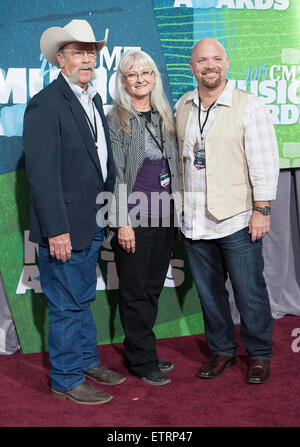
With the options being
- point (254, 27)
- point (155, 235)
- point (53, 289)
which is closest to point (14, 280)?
point (53, 289)

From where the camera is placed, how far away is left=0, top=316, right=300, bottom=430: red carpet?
2.33 meters

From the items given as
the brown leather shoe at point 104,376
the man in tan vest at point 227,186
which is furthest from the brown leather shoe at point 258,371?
the brown leather shoe at point 104,376

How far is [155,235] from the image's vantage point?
2643mm

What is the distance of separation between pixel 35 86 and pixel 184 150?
90 cm

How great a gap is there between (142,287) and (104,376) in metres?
0.47

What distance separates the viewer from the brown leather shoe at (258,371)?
2659 millimetres

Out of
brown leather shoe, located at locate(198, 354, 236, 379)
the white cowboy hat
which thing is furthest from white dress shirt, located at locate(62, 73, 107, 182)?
brown leather shoe, located at locate(198, 354, 236, 379)

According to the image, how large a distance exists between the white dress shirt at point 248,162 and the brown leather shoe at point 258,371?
2.10 feet

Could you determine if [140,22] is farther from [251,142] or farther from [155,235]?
[155,235]

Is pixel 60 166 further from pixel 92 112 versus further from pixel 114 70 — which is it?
pixel 114 70

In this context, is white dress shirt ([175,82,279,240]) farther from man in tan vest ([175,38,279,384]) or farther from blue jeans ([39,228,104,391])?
blue jeans ([39,228,104,391])

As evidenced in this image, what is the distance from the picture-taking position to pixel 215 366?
279cm

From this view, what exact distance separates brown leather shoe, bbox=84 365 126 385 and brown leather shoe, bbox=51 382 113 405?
0.16 m

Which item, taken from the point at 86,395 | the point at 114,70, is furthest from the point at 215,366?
the point at 114,70
